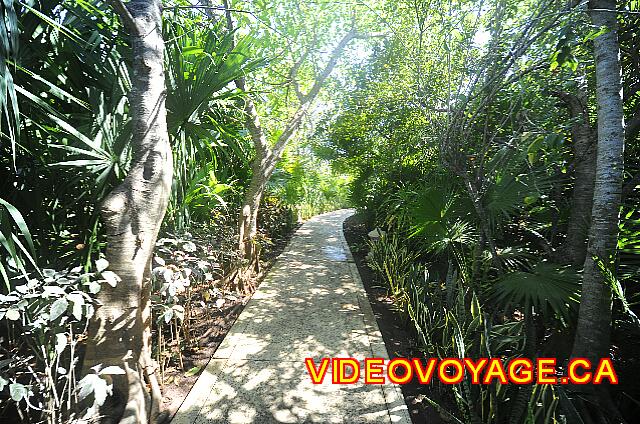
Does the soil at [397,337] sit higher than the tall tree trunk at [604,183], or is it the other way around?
the tall tree trunk at [604,183]

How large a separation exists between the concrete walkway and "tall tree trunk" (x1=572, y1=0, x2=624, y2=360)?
1.20 m

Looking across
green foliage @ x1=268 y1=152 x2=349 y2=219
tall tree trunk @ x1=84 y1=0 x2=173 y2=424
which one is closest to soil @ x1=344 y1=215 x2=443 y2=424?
tall tree trunk @ x1=84 y1=0 x2=173 y2=424

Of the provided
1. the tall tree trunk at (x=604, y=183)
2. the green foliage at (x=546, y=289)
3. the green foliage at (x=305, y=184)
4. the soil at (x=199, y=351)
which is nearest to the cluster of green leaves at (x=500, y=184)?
the green foliage at (x=546, y=289)

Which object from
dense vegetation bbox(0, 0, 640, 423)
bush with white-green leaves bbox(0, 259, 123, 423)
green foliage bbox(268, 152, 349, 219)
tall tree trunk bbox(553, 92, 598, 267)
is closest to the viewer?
bush with white-green leaves bbox(0, 259, 123, 423)

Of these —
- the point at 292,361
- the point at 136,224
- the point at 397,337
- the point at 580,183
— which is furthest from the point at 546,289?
the point at 136,224

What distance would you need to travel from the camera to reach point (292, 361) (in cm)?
245

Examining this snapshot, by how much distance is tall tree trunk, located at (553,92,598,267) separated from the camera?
2.32m

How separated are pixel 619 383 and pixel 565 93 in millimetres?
1926

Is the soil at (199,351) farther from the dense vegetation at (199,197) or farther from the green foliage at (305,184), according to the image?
the green foliage at (305,184)

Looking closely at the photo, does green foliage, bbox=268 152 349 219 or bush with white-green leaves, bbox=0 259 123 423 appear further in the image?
green foliage, bbox=268 152 349 219

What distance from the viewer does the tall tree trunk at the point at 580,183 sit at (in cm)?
232

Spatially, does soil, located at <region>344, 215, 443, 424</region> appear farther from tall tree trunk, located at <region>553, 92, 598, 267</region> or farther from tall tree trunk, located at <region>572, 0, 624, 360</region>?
tall tree trunk, located at <region>553, 92, 598, 267</region>

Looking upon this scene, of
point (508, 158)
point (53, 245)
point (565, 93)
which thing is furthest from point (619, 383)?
point (53, 245)

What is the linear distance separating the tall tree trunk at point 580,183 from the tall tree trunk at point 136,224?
9.15 ft
